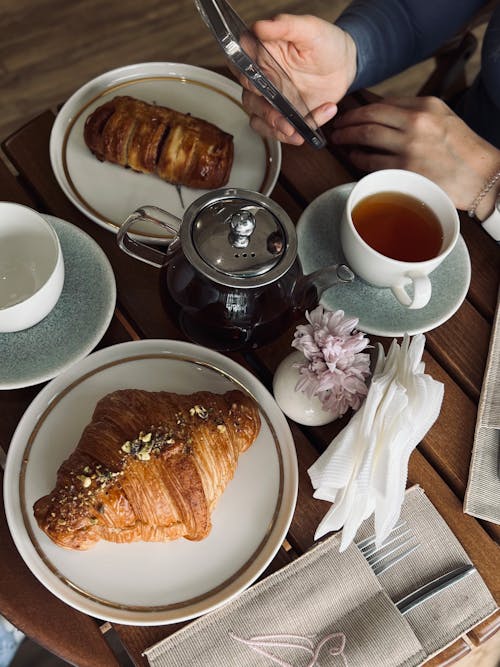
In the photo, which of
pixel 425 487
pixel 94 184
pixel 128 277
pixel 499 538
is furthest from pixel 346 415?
pixel 94 184

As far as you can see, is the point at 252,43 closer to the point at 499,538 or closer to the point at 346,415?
the point at 346,415

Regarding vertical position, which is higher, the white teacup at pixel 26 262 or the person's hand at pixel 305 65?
the white teacup at pixel 26 262

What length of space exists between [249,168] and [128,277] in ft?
0.87

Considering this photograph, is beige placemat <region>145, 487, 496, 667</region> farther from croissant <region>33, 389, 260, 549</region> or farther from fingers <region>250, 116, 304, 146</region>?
fingers <region>250, 116, 304, 146</region>

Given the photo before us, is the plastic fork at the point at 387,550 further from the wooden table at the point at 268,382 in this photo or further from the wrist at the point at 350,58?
the wrist at the point at 350,58

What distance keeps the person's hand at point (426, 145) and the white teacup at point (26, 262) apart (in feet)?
1.65

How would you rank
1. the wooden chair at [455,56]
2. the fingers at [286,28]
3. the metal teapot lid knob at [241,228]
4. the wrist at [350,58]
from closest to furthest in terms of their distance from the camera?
the metal teapot lid knob at [241,228] → the fingers at [286,28] → the wrist at [350,58] → the wooden chair at [455,56]

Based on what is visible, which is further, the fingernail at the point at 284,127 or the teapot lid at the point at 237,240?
the fingernail at the point at 284,127

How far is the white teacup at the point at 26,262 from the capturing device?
87 cm

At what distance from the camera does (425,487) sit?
2.96 ft

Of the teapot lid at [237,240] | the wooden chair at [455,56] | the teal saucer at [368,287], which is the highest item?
the teapot lid at [237,240]

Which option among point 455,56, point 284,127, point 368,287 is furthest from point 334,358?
point 455,56

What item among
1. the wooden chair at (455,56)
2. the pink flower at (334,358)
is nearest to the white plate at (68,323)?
the pink flower at (334,358)

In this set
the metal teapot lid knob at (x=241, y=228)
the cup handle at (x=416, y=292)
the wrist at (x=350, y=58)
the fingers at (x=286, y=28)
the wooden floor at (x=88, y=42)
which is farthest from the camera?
the wooden floor at (x=88, y=42)
